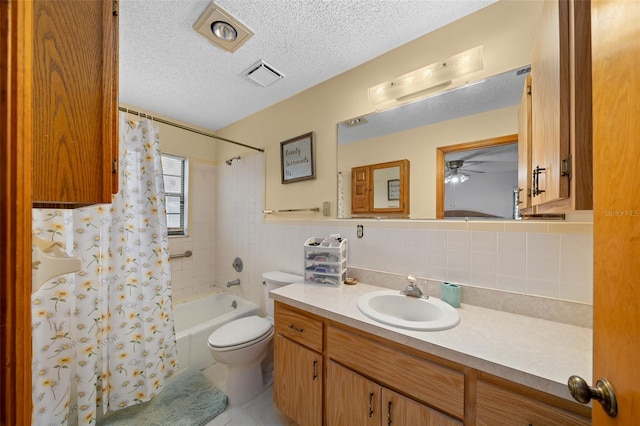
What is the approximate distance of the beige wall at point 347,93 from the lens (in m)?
1.16

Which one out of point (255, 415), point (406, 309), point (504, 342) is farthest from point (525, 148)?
point (255, 415)

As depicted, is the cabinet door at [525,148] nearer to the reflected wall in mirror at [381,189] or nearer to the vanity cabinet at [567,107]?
the vanity cabinet at [567,107]

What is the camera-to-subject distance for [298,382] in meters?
1.26

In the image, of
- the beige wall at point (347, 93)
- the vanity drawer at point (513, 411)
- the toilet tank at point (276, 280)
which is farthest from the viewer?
the toilet tank at point (276, 280)

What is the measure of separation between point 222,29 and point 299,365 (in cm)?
195

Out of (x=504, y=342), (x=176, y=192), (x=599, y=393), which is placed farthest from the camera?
(x=176, y=192)

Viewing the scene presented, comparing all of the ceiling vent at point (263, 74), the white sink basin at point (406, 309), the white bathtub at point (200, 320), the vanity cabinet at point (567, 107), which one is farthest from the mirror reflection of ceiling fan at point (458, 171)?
the white bathtub at point (200, 320)

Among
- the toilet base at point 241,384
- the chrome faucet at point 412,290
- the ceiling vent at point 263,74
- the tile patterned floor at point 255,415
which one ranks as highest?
the ceiling vent at point 263,74

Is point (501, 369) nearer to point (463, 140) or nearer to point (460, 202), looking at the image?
point (460, 202)

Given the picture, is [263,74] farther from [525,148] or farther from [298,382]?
[298,382]

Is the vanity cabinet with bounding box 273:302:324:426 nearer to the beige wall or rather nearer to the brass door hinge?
the beige wall

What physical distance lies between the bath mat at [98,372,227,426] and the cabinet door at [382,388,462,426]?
3.87 feet

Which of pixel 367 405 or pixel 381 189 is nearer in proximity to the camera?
pixel 367 405

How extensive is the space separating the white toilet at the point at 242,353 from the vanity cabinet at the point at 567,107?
5.64 feet
